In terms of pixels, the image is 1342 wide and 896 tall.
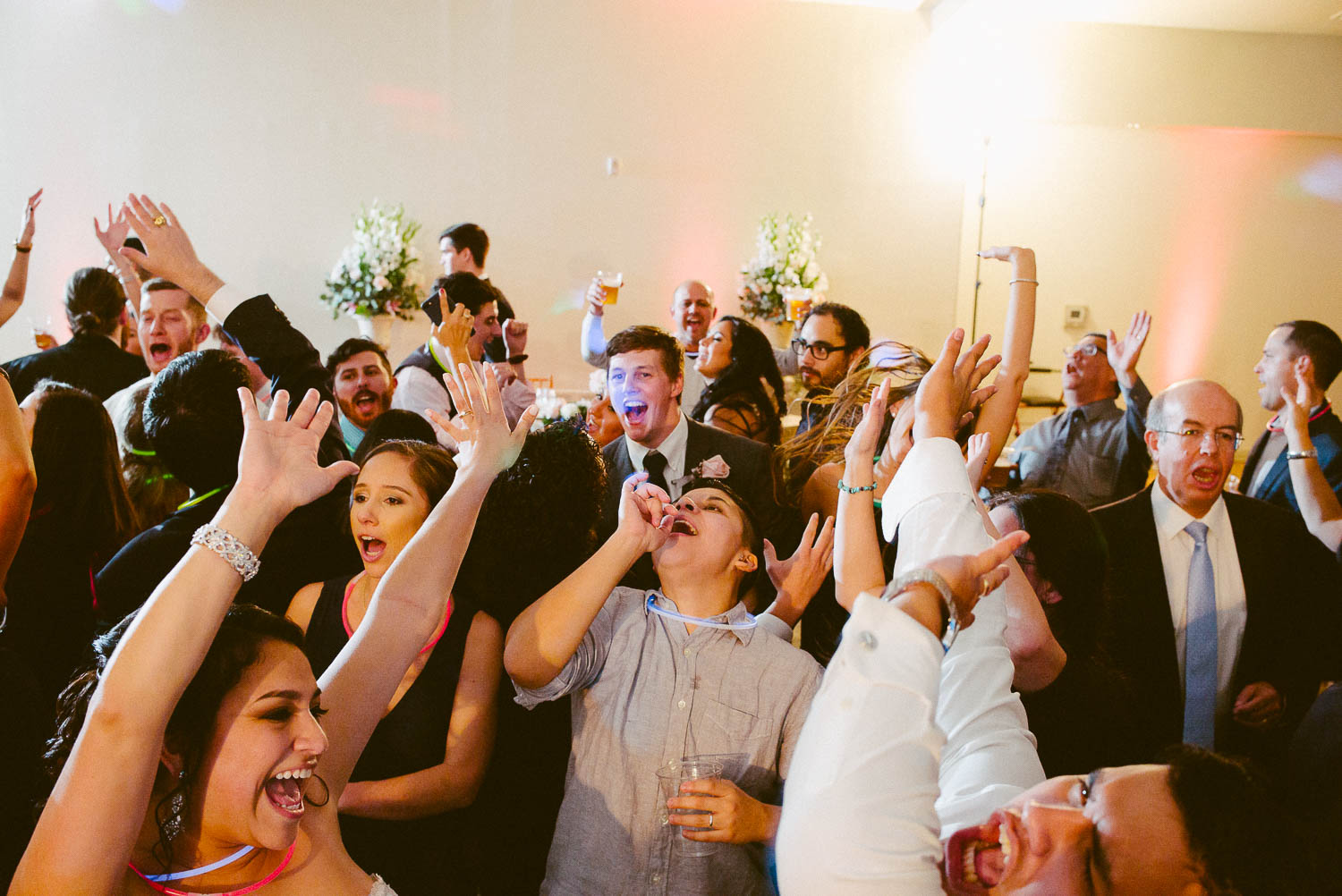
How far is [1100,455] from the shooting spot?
372 centimetres

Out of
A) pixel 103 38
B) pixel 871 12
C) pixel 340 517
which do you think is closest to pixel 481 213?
pixel 103 38

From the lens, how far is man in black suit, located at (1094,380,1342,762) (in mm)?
2086

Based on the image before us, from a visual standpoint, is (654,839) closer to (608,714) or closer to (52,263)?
(608,714)

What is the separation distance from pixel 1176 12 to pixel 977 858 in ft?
24.2

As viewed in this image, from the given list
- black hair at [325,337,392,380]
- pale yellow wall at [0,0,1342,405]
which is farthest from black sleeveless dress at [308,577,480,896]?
pale yellow wall at [0,0,1342,405]

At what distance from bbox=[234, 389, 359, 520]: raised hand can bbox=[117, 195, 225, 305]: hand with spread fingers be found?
3.67 ft

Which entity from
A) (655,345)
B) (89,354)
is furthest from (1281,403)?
(89,354)

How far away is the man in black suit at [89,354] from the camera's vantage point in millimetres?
3561

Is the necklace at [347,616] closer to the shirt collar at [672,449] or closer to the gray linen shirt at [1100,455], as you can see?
the shirt collar at [672,449]

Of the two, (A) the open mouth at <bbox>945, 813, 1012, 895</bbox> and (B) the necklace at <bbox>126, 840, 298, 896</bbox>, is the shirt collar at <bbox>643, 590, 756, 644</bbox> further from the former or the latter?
(B) the necklace at <bbox>126, 840, 298, 896</bbox>

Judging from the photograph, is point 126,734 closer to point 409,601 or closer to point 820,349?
point 409,601

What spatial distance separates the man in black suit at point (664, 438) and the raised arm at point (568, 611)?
117cm

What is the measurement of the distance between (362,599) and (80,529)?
28.9 inches

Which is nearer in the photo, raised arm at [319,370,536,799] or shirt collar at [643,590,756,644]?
raised arm at [319,370,536,799]
